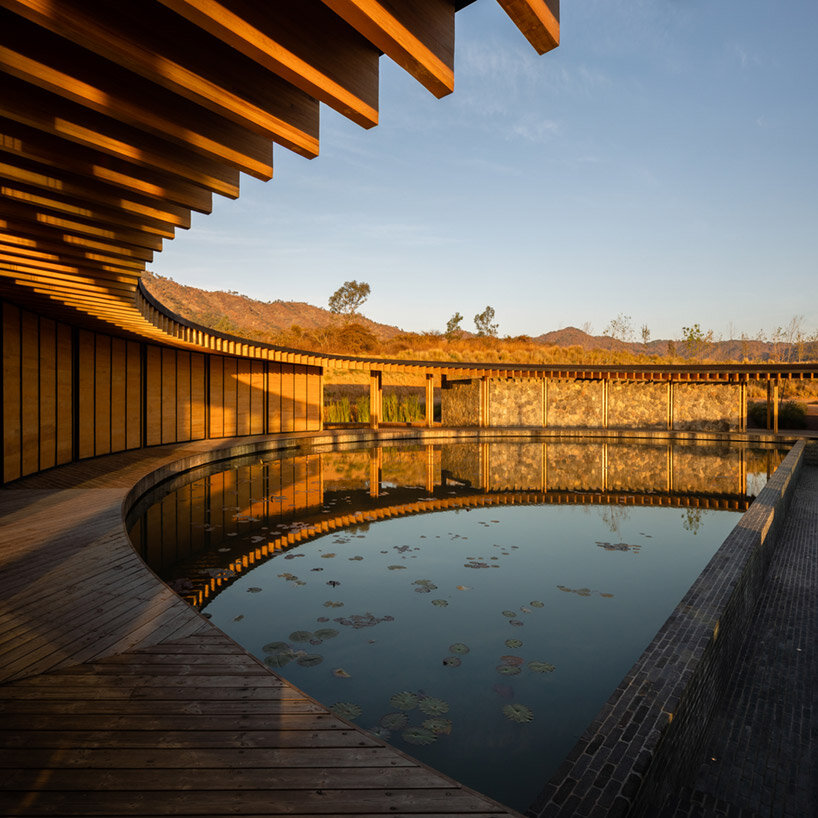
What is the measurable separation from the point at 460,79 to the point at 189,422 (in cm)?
1432

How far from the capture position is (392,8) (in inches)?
57.6

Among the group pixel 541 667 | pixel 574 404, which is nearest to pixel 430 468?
pixel 541 667

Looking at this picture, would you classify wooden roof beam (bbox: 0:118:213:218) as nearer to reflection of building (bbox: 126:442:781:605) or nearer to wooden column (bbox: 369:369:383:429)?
reflection of building (bbox: 126:442:781:605)

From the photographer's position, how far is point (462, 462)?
44.0 feet

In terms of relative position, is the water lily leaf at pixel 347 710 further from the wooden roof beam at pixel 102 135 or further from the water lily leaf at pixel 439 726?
the wooden roof beam at pixel 102 135

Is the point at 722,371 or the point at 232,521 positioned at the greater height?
the point at 722,371

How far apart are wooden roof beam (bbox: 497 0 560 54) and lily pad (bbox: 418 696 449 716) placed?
3377 mm

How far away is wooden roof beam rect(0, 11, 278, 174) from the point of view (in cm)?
172

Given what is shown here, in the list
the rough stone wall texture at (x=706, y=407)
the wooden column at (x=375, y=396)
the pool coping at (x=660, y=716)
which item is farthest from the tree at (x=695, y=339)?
the pool coping at (x=660, y=716)

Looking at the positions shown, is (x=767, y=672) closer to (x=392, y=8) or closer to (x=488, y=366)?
(x=392, y=8)

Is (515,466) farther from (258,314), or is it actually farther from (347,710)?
(258,314)

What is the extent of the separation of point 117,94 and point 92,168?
0.79 metres

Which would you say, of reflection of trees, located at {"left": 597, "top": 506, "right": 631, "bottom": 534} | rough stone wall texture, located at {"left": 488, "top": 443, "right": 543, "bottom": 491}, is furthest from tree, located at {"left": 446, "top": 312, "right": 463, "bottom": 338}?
reflection of trees, located at {"left": 597, "top": 506, "right": 631, "bottom": 534}

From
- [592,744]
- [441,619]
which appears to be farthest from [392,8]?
[441,619]
